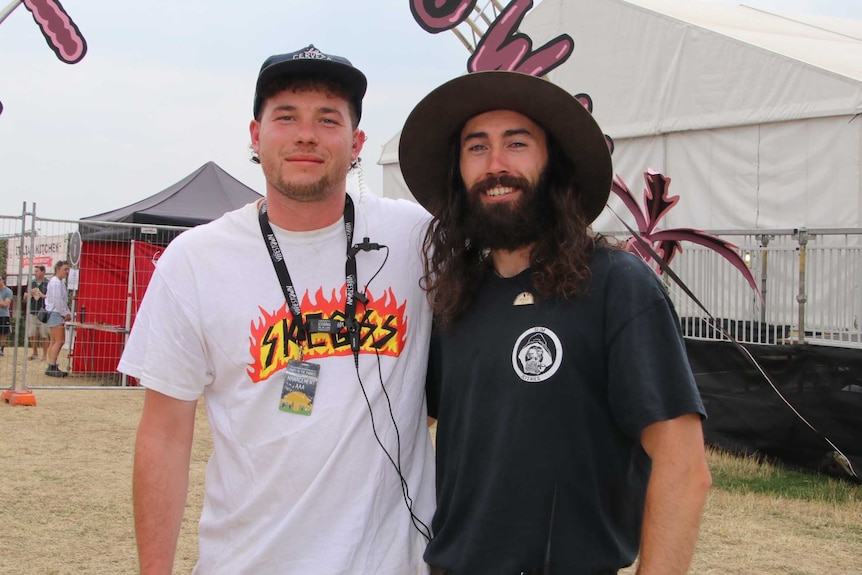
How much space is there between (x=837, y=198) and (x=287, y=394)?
431 inches

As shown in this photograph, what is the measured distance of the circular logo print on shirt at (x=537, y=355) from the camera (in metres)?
1.97

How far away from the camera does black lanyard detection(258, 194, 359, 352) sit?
7.26 feet

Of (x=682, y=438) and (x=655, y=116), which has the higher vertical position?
(x=655, y=116)

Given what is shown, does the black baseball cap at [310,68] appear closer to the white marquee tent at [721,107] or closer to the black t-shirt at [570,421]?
the black t-shirt at [570,421]

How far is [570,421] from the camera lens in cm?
196

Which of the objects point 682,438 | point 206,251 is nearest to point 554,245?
point 682,438

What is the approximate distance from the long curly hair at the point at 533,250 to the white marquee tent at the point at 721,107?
32.6ft

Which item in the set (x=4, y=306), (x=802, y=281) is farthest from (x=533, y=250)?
(x=4, y=306)

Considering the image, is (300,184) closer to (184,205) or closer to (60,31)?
(60,31)

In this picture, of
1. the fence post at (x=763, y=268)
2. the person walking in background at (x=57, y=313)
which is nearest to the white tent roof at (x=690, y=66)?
the fence post at (x=763, y=268)

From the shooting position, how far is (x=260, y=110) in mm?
2445

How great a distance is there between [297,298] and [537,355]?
68 centimetres

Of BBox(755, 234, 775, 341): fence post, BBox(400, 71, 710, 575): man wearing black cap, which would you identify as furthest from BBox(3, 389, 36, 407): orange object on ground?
BBox(400, 71, 710, 575): man wearing black cap

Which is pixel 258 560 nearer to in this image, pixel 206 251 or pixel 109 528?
pixel 206 251
